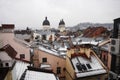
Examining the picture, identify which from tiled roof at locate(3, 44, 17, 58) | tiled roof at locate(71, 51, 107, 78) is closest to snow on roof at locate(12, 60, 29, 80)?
tiled roof at locate(3, 44, 17, 58)

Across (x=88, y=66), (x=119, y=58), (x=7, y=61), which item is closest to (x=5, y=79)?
(x=7, y=61)

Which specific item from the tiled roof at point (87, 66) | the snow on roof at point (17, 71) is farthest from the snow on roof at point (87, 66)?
the snow on roof at point (17, 71)

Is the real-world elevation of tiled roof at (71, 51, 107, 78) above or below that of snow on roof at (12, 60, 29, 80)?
below

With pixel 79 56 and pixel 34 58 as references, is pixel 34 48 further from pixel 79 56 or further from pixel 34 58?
pixel 79 56

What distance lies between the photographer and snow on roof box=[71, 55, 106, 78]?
20298mm

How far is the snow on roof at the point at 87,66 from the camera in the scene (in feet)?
66.6

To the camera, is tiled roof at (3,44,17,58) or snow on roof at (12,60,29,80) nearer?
snow on roof at (12,60,29,80)

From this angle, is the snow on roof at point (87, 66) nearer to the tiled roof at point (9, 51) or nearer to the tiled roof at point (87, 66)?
the tiled roof at point (87, 66)

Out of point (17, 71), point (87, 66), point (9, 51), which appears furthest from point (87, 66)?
point (9, 51)

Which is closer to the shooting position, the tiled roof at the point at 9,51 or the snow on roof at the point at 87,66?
the tiled roof at the point at 9,51

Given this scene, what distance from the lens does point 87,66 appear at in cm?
2152

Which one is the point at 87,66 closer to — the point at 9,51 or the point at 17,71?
the point at 17,71

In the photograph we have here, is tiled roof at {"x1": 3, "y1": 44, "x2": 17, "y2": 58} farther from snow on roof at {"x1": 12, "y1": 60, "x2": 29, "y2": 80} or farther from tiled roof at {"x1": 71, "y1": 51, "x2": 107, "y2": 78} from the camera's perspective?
tiled roof at {"x1": 71, "y1": 51, "x2": 107, "y2": 78}

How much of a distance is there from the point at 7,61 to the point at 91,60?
1322 cm
